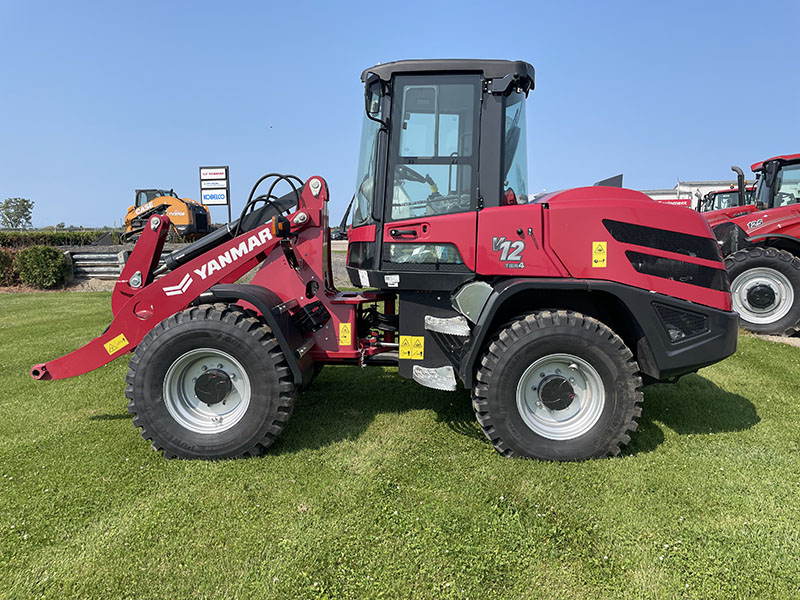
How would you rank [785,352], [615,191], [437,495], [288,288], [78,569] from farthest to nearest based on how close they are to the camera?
1. [785,352]
2. [288,288]
3. [615,191]
4. [437,495]
5. [78,569]

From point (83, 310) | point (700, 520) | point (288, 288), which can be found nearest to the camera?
point (700, 520)

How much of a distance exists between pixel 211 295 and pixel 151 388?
0.78 meters

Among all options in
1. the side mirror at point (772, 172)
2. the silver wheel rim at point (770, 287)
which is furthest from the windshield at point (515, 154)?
the side mirror at point (772, 172)

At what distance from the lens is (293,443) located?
3.79 m

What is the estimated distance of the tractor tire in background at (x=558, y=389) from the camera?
11.1 feet

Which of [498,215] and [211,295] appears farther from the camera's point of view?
[211,295]

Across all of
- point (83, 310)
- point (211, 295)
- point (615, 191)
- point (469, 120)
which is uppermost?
point (469, 120)

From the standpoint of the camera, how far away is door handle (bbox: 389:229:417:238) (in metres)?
3.60

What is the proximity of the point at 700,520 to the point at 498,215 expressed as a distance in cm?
221

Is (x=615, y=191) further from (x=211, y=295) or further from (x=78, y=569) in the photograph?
(x=78, y=569)

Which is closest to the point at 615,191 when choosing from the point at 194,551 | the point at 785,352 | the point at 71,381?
the point at 194,551

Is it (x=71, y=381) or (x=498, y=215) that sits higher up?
(x=498, y=215)

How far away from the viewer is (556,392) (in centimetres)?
350

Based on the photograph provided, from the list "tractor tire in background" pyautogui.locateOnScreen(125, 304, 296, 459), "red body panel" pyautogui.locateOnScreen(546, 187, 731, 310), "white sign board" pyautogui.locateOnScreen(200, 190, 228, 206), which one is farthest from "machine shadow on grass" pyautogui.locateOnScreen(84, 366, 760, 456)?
"white sign board" pyautogui.locateOnScreen(200, 190, 228, 206)
